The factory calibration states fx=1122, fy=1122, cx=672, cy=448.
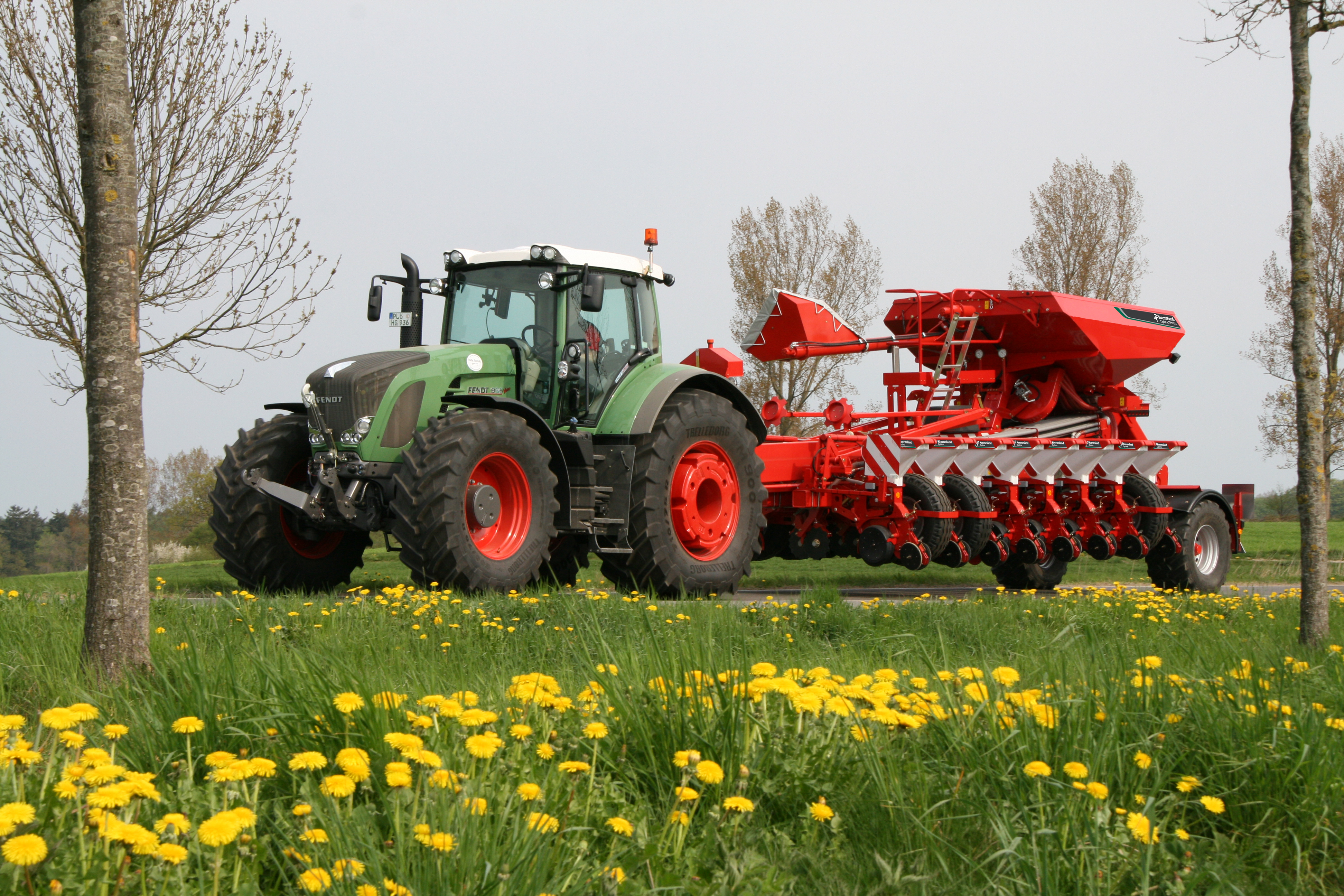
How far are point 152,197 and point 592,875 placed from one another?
10512mm

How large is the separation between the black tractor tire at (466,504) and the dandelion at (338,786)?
4839mm

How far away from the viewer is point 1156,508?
11.4m

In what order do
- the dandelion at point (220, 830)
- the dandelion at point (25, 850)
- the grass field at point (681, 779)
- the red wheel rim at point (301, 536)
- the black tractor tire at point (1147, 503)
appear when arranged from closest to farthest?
1. the dandelion at point (25, 850)
2. the dandelion at point (220, 830)
3. the grass field at point (681, 779)
4. the red wheel rim at point (301, 536)
5. the black tractor tire at point (1147, 503)

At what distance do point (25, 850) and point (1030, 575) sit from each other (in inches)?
429

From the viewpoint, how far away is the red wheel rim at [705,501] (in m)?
8.76

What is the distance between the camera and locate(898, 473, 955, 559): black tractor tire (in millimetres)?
9664

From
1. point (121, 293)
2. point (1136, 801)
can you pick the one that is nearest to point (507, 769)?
point (1136, 801)

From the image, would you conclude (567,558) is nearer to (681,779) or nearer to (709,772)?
(681,779)

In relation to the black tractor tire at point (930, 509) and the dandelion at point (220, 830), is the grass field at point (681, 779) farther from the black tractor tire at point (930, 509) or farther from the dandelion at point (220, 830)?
the black tractor tire at point (930, 509)

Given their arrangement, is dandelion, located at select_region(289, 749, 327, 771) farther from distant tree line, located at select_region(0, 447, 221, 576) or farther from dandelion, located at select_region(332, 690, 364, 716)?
distant tree line, located at select_region(0, 447, 221, 576)

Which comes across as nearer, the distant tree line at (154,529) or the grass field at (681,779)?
the grass field at (681,779)

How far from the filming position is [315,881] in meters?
1.77

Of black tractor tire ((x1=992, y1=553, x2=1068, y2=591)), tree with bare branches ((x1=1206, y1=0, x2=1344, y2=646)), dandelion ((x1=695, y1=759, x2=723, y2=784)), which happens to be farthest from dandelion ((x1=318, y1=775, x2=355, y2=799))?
black tractor tire ((x1=992, y1=553, x2=1068, y2=591))

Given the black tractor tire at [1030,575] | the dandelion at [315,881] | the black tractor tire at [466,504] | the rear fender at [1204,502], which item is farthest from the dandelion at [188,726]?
the rear fender at [1204,502]
